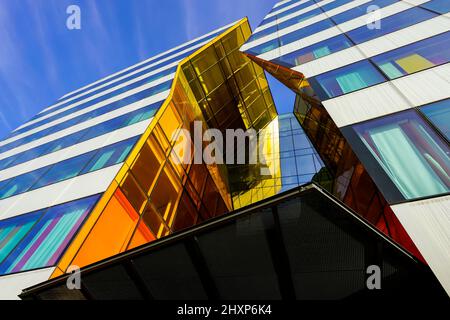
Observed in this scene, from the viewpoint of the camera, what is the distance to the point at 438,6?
12844 millimetres

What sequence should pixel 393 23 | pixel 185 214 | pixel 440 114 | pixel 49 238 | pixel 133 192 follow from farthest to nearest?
pixel 185 214
pixel 393 23
pixel 133 192
pixel 49 238
pixel 440 114

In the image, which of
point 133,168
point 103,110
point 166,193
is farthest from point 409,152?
point 103,110

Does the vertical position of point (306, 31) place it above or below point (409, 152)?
above

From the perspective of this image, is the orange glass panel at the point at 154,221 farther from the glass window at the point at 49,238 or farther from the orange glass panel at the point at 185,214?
the glass window at the point at 49,238

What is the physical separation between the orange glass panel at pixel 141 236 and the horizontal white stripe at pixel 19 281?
8.44 ft


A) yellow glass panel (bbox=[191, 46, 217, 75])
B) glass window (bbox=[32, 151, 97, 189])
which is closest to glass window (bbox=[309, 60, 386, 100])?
glass window (bbox=[32, 151, 97, 189])

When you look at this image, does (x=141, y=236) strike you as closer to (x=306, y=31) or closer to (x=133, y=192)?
(x=133, y=192)

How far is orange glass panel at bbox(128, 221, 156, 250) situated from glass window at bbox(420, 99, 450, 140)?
917cm

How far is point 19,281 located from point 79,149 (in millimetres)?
7610

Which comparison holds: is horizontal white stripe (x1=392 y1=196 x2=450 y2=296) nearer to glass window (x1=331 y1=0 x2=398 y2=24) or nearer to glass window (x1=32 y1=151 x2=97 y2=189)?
glass window (x1=32 y1=151 x2=97 y2=189)

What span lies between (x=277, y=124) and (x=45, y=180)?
66.6ft

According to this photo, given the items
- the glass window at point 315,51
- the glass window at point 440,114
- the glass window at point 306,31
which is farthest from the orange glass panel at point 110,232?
the glass window at point 306,31

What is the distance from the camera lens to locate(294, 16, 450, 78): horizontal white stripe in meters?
11.4
